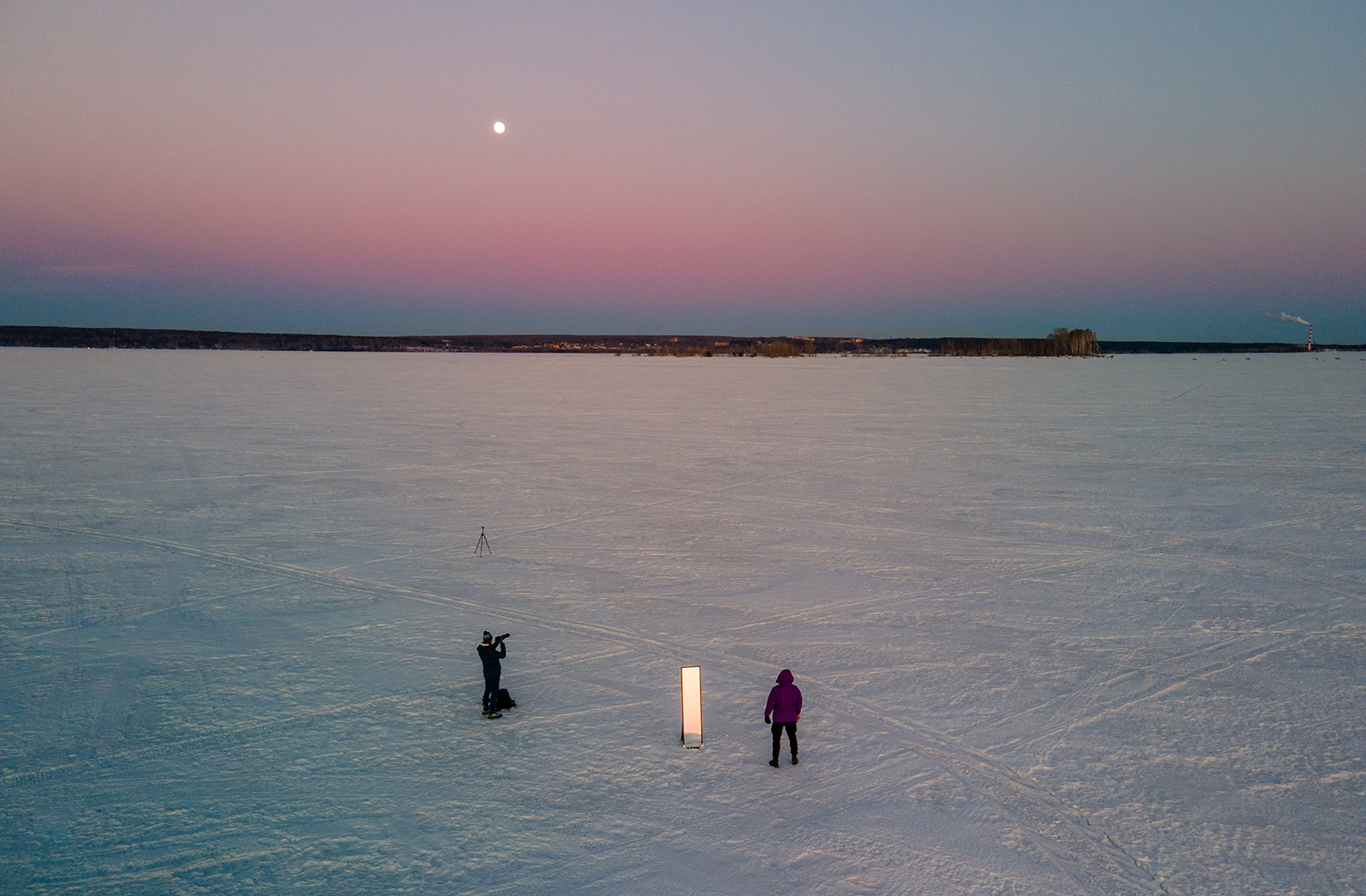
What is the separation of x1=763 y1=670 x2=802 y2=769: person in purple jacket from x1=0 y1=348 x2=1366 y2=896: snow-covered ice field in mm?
227

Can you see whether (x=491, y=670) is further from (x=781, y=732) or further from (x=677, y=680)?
(x=781, y=732)

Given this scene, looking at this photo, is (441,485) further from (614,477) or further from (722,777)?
(722,777)

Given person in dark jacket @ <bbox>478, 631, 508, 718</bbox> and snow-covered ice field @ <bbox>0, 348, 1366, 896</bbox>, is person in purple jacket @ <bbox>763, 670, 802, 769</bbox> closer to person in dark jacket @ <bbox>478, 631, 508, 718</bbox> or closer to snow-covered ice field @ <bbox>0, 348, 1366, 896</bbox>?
snow-covered ice field @ <bbox>0, 348, 1366, 896</bbox>

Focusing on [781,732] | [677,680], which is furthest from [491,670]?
[781,732]

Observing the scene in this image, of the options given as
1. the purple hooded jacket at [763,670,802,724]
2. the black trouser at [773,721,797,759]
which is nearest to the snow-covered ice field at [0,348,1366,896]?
the black trouser at [773,721,797,759]

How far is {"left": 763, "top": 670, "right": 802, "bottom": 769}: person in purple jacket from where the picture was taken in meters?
5.12

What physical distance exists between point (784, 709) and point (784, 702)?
6 cm

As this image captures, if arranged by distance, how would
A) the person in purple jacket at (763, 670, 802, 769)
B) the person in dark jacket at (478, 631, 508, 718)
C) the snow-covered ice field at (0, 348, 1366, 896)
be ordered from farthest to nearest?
the person in dark jacket at (478, 631, 508, 718) < the person in purple jacket at (763, 670, 802, 769) < the snow-covered ice field at (0, 348, 1366, 896)

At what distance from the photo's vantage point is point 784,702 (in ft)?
16.8

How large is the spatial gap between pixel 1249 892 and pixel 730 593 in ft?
17.2

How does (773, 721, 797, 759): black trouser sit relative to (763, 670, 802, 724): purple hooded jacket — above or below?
below

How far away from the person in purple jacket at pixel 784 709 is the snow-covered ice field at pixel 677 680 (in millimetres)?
227

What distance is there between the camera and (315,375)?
54.8 metres

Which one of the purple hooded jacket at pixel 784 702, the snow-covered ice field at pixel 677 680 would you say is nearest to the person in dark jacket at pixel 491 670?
the snow-covered ice field at pixel 677 680
